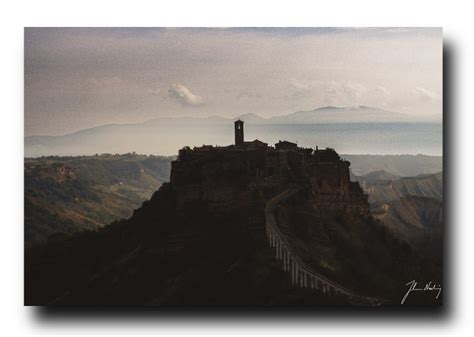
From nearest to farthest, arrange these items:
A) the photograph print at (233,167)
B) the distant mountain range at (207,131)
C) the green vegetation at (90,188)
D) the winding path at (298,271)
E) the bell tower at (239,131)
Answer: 1. the winding path at (298,271)
2. the photograph print at (233,167)
3. the green vegetation at (90,188)
4. the distant mountain range at (207,131)
5. the bell tower at (239,131)

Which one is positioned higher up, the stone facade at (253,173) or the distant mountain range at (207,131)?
the distant mountain range at (207,131)

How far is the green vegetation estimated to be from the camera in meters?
12.1

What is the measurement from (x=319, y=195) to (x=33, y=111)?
4095 mm

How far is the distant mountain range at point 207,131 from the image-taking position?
1241 centimetres

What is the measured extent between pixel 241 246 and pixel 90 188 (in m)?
2.31

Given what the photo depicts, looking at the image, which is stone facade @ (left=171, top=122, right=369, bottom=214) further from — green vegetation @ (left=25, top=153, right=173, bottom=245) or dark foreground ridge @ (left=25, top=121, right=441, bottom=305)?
green vegetation @ (left=25, top=153, right=173, bottom=245)

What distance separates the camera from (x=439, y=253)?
12.0 metres

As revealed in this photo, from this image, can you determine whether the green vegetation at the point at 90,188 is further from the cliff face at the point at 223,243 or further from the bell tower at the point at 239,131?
the bell tower at the point at 239,131

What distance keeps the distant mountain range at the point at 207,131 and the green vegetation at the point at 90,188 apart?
166 millimetres

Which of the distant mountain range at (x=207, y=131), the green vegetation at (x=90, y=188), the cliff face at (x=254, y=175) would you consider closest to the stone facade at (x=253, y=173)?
the cliff face at (x=254, y=175)

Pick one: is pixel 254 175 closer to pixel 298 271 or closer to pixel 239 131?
pixel 239 131

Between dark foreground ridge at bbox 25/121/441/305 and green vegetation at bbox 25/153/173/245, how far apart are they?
0.18 meters
